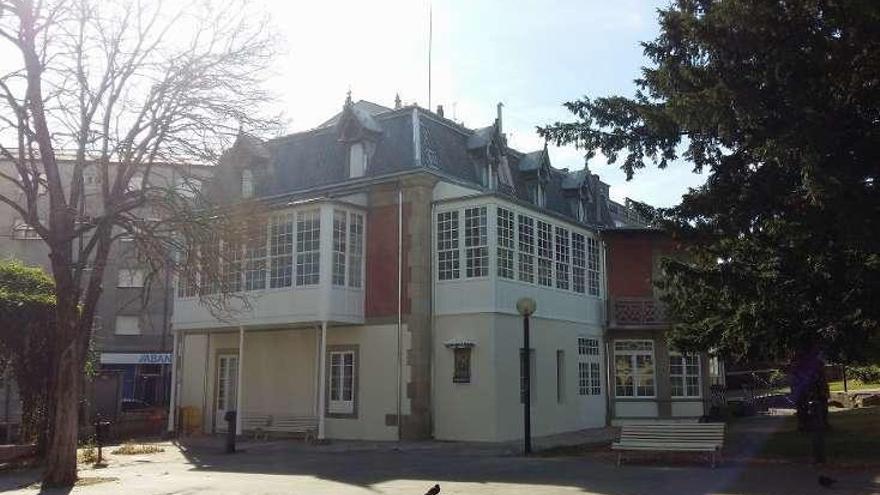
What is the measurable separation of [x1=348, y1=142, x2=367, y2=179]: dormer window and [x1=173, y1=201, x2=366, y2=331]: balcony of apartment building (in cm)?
161

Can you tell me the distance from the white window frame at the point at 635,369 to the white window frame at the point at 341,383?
9.68 meters

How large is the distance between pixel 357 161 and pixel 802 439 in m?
14.1

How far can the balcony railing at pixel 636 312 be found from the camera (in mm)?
27719

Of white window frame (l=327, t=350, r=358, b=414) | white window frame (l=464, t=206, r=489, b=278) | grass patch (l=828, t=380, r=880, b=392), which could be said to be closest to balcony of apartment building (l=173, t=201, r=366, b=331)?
white window frame (l=327, t=350, r=358, b=414)

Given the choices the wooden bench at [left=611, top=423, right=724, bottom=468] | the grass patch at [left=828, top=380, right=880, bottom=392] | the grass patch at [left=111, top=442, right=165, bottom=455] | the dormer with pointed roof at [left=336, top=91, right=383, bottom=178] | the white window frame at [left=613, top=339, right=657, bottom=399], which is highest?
the dormer with pointed roof at [left=336, top=91, right=383, bottom=178]

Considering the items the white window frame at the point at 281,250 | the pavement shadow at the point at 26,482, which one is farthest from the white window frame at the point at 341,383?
the pavement shadow at the point at 26,482

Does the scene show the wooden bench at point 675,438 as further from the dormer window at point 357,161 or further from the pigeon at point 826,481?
the dormer window at point 357,161

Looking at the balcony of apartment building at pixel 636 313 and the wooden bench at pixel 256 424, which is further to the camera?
the balcony of apartment building at pixel 636 313

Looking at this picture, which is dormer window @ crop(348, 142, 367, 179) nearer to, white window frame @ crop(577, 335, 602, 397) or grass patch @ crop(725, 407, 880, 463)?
white window frame @ crop(577, 335, 602, 397)

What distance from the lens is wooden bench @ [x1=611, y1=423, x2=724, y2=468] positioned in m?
14.2

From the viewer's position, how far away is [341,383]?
2317cm

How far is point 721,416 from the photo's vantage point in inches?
1133

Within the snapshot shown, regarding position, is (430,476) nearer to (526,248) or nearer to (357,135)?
(526,248)

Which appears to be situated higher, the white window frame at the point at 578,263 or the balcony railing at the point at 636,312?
the white window frame at the point at 578,263
